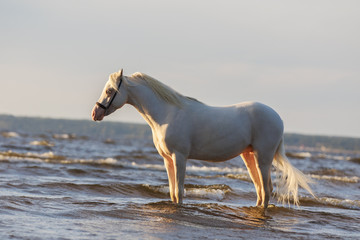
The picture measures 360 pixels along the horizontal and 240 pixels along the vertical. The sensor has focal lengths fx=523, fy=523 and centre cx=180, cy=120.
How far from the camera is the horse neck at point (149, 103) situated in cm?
723

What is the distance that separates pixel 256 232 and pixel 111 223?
5.54ft

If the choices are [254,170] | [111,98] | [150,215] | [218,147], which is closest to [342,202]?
[254,170]

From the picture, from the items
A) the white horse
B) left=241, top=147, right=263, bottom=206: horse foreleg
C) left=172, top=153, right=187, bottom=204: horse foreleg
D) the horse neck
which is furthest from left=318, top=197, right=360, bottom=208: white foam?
the horse neck

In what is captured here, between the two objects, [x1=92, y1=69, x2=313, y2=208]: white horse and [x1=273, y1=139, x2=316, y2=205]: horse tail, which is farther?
[x1=273, y1=139, x2=316, y2=205]: horse tail

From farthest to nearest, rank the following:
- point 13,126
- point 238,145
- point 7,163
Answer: point 13,126 < point 7,163 < point 238,145

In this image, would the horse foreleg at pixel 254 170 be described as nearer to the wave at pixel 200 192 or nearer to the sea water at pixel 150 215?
the sea water at pixel 150 215

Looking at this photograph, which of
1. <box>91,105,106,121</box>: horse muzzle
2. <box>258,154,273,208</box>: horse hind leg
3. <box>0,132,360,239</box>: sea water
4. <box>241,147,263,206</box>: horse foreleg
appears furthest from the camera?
<box>241,147,263,206</box>: horse foreleg

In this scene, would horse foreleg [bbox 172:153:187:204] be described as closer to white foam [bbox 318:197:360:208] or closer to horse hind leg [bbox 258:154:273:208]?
horse hind leg [bbox 258:154:273:208]

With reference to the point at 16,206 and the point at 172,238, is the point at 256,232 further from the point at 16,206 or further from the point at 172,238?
the point at 16,206

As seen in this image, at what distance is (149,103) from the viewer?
23.9 ft

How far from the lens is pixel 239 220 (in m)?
6.94

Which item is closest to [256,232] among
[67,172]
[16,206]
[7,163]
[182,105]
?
[182,105]

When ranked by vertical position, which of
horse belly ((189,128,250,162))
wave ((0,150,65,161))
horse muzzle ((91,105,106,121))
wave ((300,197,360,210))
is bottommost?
wave ((0,150,65,161))

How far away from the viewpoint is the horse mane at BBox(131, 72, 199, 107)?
23.9 feet
